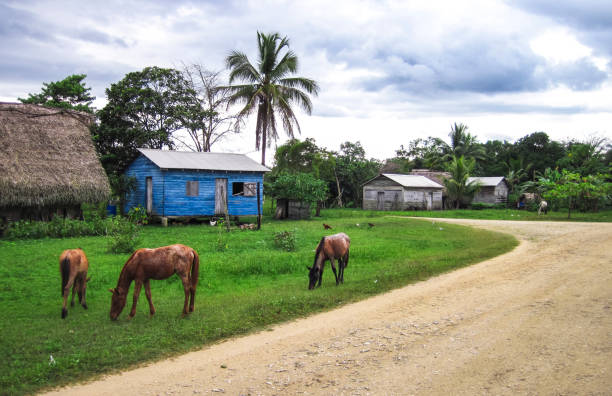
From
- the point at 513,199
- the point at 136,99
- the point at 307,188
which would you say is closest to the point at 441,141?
the point at 513,199

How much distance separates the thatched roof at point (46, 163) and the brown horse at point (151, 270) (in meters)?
11.3

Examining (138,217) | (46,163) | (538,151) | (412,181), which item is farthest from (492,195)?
(46,163)

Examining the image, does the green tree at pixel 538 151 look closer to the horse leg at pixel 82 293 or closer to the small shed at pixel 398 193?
the small shed at pixel 398 193

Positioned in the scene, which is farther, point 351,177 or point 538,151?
point 538,151

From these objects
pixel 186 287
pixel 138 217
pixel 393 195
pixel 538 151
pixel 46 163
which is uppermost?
pixel 538 151

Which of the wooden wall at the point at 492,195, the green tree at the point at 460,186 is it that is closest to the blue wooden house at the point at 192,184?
the green tree at the point at 460,186

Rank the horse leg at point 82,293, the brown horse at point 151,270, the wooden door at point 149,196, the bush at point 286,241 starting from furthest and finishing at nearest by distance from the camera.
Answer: the wooden door at point 149,196 → the bush at point 286,241 → the horse leg at point 82,293 → the brown horse at point 151,270

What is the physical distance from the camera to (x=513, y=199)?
41.1 metres

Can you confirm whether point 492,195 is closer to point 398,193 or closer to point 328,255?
point 398,193

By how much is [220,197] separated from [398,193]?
1835 cm

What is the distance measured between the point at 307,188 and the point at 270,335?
20.6m

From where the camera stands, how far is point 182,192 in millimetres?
23078

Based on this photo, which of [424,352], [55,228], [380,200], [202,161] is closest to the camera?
[424,352]

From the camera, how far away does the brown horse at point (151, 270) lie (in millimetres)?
6949
